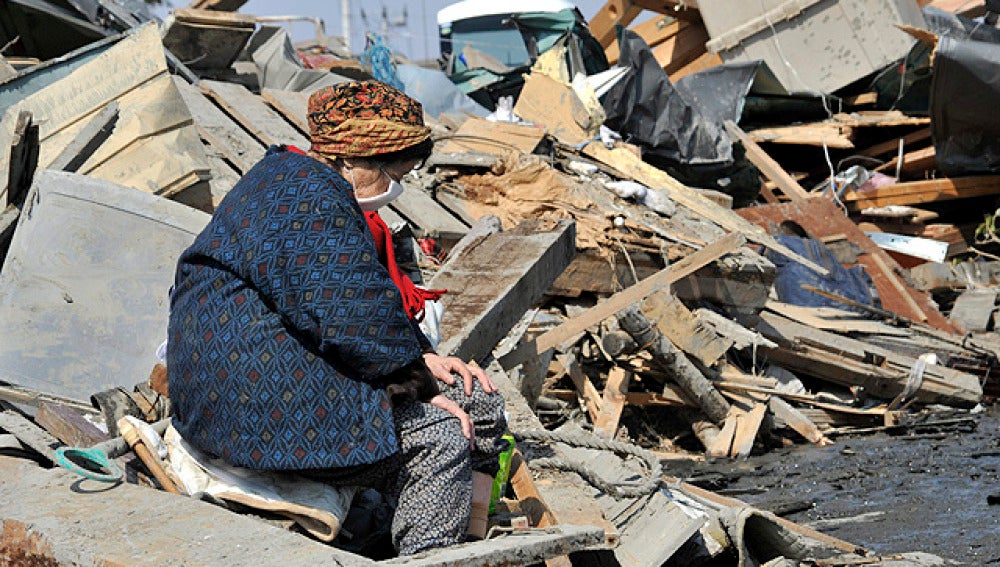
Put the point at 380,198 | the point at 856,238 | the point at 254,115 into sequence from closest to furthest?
the point at 380,198 < the point at 254,115 < the point at 856,238

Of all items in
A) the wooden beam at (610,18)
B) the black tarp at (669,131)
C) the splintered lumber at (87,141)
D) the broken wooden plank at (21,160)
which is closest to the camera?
the broken wooden plank at (21,160)

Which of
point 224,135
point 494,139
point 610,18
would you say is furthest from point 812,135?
point 224,135

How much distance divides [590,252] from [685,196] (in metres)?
2.01

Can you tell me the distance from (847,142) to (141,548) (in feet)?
39.8

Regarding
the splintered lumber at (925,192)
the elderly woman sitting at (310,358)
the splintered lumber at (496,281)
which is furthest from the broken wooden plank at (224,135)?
the splintered lumber at (925,192)

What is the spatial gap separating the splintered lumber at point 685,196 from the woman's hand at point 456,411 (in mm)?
6301

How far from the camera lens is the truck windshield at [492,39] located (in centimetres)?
1920

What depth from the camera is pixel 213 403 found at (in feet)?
9.66

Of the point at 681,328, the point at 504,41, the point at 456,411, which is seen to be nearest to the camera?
the point at 456,411

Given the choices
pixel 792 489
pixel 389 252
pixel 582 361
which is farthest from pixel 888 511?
pixel 389 252

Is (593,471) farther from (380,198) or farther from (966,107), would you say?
(966,107)

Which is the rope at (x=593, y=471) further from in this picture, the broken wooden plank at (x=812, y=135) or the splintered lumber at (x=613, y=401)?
the broken wooden plank at (x=812, y=135)

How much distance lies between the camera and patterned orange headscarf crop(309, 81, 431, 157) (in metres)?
3.12

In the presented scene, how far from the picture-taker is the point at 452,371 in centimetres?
336
